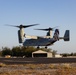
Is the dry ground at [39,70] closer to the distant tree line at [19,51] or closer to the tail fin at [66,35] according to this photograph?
the tail fin at [66,35]

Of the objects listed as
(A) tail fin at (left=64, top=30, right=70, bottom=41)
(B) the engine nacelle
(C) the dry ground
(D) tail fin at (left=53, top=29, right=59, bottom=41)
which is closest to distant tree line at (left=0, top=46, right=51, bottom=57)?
(A) tail fin at (left=64, top=30, right=70, bottom=41)

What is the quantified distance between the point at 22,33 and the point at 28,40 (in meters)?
7.74

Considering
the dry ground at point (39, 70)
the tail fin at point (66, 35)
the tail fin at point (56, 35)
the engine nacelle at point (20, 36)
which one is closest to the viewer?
the dry ground at point (39, 70)

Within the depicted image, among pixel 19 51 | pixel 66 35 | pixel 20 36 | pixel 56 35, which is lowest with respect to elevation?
pixel 19 51

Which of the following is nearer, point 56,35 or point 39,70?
point 39,70

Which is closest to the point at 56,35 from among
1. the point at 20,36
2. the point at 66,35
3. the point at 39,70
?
the point at 66,35

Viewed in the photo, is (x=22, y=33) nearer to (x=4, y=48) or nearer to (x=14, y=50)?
(x=14, y=50)

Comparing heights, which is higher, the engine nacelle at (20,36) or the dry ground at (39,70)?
the engine nacelle at (20,36)

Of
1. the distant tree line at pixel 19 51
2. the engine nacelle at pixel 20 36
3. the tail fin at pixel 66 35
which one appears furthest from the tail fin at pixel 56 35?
the distant tree line at pixel 19 51

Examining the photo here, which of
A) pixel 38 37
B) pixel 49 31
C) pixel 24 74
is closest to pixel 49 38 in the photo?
pixel 38 37

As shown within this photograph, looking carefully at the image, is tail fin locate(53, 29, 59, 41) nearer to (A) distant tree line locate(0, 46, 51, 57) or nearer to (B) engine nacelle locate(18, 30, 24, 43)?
(B) engine nacelle locate(18, 30, 24, 43)

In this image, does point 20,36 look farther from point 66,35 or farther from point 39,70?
point 39,70

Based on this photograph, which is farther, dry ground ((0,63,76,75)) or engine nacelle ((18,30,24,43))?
engine nacelle ((18,30,24,43))

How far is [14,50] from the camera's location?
158125 mm
